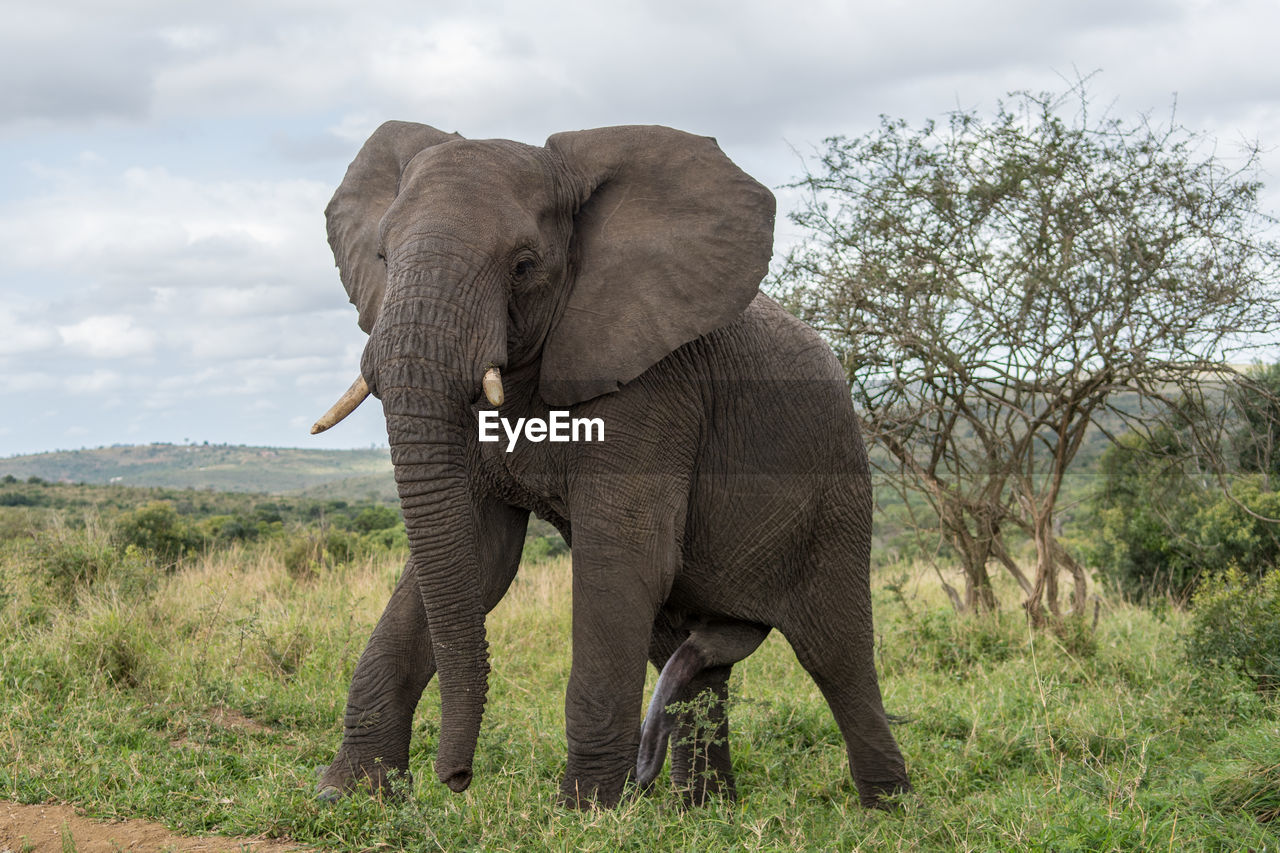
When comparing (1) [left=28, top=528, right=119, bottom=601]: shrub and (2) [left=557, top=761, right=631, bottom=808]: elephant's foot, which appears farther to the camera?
(1) [left=28, top=528, right=119, bottom=601]: shrub

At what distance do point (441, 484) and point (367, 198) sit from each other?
1694 millimetres

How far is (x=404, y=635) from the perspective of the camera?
5129 mm

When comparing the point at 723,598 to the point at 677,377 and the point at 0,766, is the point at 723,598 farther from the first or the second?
the point at 0,766

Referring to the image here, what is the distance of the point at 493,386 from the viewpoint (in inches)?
163

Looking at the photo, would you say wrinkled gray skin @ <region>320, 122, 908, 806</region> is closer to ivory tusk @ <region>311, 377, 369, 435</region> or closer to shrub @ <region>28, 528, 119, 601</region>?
ivory tusk @ <region>311, 377, 369, 435</region>

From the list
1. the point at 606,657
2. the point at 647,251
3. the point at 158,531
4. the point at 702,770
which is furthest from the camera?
the point at 158,531

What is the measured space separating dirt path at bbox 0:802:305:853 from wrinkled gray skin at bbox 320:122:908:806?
0.60 m

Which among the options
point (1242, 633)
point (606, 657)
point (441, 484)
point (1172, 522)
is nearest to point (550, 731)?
point (606, 657)

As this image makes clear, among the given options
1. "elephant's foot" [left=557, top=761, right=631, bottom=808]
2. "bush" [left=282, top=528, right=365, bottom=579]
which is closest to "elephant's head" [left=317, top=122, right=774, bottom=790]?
"elephant's foot" [left=557, top=761, right=631, bottom=808]

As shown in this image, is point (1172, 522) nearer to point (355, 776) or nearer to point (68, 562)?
point (355, 776)

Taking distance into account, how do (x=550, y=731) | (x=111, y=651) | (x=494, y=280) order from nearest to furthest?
(x=494, y=280), (x=550, y=731), (x=111, y=651)

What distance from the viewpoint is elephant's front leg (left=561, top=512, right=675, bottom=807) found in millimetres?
4711

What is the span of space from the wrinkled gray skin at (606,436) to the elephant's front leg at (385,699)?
1cm

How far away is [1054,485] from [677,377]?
6.36m
